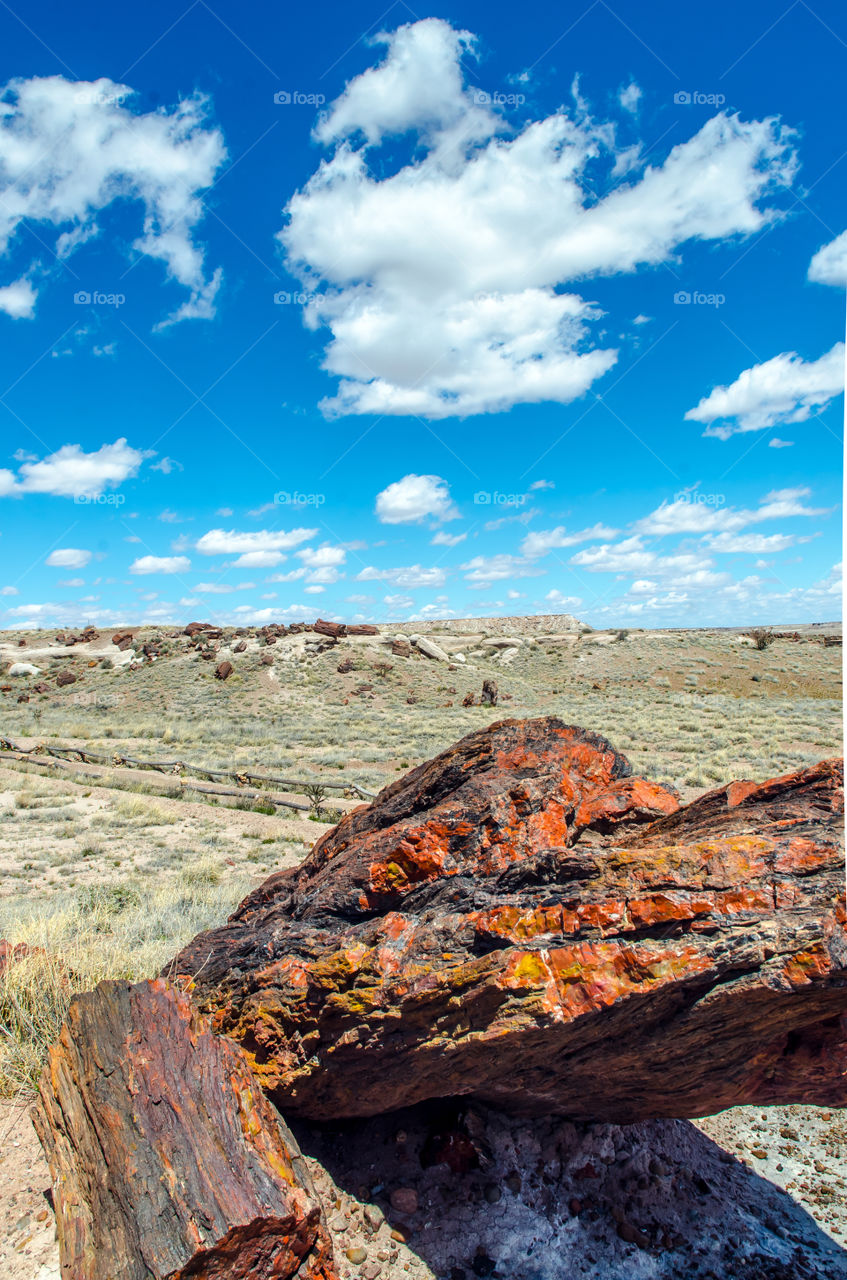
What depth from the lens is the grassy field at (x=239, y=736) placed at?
28.2ft

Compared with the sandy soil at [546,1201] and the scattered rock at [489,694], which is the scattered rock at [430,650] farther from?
the sandy soil at [546,1201]

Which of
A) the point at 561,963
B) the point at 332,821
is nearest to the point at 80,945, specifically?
the point at 561,963

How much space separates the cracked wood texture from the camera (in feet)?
11.1

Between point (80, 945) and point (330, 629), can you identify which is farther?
point (330, 629)

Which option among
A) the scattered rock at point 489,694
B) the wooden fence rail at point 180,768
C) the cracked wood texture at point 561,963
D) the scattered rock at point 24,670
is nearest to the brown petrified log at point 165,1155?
the cracked wood texture at point 561,963

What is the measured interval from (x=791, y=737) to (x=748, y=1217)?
26.6 meters

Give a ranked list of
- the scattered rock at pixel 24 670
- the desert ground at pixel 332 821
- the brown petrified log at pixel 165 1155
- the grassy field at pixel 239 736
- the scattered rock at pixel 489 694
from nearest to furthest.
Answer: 1. the brown petrified log at pixel 165 1155
2. the desert ground at pixel 332 821
3. the grassy field at pixel 239 736
4. the scattered rock at pixel 489 694
5. the scattered rock at pixel 24 670

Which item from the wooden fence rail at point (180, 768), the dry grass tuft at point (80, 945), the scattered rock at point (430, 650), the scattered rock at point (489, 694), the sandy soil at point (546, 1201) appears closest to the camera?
the sandy soil at point (546, 1201)

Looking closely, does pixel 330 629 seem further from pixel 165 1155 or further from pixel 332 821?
pixel 165 1155

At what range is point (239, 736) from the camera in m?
33.9

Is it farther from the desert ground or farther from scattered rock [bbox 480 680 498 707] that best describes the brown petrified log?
scattered rock [bbox 480 680 498 707]

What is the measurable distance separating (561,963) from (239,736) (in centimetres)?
3217

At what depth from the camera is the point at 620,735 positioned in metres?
29.8

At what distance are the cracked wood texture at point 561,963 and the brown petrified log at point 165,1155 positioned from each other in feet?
1.57
